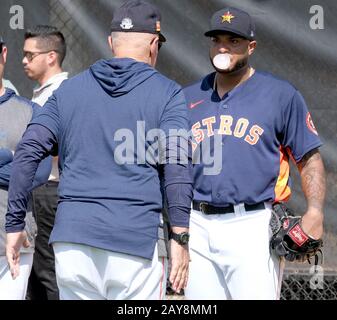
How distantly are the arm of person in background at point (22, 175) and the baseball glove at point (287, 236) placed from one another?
3.42ft

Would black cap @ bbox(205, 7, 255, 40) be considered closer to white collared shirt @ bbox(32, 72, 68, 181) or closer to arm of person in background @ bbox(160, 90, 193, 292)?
arm of person in background @ bbox(160, 90, 193, 292)

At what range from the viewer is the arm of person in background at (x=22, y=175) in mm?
3537

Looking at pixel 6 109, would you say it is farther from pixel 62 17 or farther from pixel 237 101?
pixel 62 17

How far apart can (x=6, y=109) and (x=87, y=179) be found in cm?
91

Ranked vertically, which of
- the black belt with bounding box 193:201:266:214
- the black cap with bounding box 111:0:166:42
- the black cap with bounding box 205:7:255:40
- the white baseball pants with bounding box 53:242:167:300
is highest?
the black cap with bounding box 205:7:255:40

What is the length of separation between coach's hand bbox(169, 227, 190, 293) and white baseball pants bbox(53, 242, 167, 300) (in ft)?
0.42

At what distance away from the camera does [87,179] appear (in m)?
3.51

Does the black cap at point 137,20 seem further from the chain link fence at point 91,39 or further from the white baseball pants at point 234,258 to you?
the chain link fence at point 91,39

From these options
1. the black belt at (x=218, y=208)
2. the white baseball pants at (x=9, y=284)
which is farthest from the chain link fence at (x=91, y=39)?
the white baseball pants at (x=9, y=284)

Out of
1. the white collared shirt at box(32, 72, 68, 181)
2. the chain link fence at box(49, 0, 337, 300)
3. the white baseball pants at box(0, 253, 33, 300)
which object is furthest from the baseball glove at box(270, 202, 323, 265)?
the white collared shirt at box(32, 72, 68, 181)

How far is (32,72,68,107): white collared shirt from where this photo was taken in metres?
5.15

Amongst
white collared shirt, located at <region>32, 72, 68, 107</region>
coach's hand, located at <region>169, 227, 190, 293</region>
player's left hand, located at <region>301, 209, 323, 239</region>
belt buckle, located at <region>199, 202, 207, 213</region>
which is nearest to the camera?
coach's hand, located at <region>169, 227, 190, 293</region>

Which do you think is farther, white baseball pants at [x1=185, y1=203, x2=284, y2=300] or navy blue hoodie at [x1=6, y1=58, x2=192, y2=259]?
white baseball pants at [x1=185, y1=203, x2=284, y2=300]
